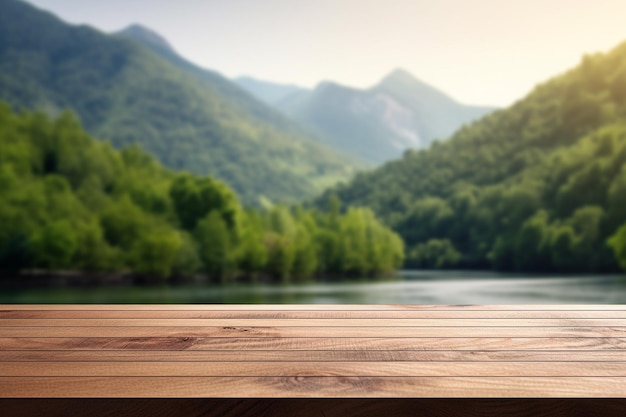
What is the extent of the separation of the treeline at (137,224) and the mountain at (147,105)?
42704mm

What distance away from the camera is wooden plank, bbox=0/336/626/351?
2.15 metres

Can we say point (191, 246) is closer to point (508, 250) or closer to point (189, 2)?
point (508, 250)

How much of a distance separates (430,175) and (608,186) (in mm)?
31085

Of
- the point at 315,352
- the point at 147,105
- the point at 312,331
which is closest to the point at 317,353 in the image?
the point at 315,352

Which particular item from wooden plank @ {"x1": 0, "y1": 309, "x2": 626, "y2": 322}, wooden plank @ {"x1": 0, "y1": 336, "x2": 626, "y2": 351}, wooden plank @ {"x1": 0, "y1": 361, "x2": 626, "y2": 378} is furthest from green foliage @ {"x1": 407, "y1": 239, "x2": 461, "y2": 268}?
wooden plank @ {"x1": 0, "y1": 361, "x2": 626, "y2": 378}

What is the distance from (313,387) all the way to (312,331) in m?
0.72

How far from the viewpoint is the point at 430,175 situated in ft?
304

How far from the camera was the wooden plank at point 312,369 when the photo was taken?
1814mm

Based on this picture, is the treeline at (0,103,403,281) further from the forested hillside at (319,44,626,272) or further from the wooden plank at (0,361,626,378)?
the wooden plank at (0,361,626,378)

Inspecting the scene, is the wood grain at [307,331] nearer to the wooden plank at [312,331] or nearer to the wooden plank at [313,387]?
the wooden plank at [312,331]

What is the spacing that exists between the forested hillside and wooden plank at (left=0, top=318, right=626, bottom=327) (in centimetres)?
5615

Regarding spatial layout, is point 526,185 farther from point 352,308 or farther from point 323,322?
point 323,322

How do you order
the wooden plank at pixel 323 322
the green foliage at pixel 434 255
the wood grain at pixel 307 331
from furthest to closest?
the green foliage at pixel 434 255, the wooden plank at pixel 323 322, the wood grain at pixel 307 331
